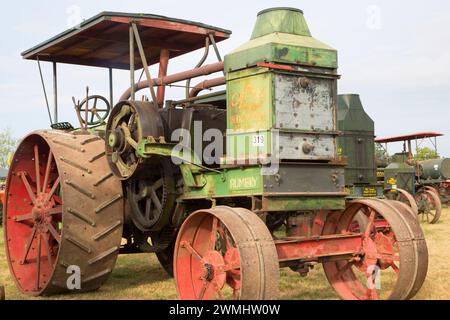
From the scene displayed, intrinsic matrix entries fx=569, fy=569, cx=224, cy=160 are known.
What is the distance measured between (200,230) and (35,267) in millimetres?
2712

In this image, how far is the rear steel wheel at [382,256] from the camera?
180 inches

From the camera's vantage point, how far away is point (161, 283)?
6.67 metres

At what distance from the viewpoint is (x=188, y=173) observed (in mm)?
5219

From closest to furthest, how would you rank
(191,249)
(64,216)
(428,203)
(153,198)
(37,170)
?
(191,249) < (64,216) < (153,198) < (37,170) < (428,203)

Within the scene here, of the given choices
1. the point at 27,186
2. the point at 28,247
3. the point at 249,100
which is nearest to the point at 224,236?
the point at 249,100

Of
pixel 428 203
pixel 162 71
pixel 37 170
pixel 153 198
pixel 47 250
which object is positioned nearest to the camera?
pixel 153 198

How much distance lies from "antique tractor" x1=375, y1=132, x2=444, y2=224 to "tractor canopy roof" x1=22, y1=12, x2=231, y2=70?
8383 mm

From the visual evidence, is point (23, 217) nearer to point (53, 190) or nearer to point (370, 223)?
point (53, 190)

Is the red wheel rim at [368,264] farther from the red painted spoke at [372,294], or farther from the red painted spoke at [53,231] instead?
the red painted spoke at [53,231]

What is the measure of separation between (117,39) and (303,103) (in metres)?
2.72

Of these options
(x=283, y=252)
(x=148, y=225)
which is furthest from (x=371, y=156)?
(x=283, y=252)

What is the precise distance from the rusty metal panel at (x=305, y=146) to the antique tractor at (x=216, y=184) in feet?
0.04

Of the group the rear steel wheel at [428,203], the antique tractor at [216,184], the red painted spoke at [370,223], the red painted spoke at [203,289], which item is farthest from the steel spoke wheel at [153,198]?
the rear steel wheel at [428,203]

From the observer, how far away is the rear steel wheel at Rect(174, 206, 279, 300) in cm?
384
